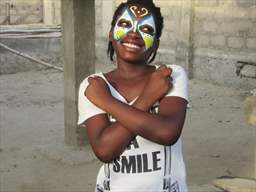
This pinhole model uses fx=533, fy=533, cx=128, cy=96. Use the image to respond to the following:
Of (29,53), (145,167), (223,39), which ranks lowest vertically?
(29,53)

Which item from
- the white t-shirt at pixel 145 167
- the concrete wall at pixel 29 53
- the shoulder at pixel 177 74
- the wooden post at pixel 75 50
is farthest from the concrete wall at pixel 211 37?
the white t-shirt at pixel 145 167

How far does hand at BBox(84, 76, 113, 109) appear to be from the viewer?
4.93 ft

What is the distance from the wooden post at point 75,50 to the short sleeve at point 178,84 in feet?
13.4

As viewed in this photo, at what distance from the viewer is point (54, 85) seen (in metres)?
10.2

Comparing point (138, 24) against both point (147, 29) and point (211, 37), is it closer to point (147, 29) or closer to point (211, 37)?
point (147, 29)

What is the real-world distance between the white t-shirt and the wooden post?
4.14 meters

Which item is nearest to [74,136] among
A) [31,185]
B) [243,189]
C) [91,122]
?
[31,185]

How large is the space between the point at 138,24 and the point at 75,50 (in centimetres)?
411

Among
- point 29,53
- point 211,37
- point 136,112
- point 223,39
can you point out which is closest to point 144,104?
point 136,112

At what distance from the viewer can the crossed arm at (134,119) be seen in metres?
1.45

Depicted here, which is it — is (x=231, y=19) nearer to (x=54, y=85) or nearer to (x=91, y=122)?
(x=54, y=85)

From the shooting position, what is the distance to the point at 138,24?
157cm

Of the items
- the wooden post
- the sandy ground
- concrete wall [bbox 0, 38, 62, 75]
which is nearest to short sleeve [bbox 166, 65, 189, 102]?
the sandy ground

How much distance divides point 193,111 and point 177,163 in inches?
246
